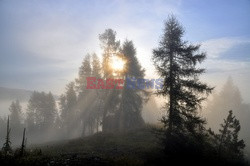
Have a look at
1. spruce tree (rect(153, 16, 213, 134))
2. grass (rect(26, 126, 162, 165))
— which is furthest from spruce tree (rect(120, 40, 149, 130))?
spruce tree (rect(153, 16, 213, 134))

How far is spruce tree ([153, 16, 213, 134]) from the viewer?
1606 cm

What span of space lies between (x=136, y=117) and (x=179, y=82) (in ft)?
55.0

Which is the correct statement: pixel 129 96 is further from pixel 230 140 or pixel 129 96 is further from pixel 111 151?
pixel 230 140

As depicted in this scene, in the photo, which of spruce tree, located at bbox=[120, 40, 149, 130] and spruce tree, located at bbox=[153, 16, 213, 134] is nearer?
spruce tree, located at bbox=[153, 16, 213, 134]

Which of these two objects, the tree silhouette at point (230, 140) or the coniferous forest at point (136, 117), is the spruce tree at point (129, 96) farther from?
the tree silhouette at point (230, 140)

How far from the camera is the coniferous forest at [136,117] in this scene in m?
14.9

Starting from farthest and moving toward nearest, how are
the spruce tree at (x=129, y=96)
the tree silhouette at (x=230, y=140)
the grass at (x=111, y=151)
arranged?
the spruce tree at (x=129, y=96)
the tree silhouette at (x=230, y=140)
the grass at (x=111, y=151)

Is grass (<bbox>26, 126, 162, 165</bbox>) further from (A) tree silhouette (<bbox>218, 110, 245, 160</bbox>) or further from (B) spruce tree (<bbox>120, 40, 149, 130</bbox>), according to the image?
(A) tree silhouette (<bbox>218, 110, 245, 160</bbox>)

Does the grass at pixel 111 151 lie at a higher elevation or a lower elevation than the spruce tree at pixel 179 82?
lower

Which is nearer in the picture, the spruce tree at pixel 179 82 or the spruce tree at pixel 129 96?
the spruce tree at pixel 179 82

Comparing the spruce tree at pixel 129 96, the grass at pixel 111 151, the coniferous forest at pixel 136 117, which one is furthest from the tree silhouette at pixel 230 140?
the spruce tree at pixel 129 96

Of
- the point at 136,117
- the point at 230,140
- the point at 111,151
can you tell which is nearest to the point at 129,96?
the point at 136,117

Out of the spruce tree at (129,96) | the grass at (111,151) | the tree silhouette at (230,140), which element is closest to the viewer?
the grass at (111,151)

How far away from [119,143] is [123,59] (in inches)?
533
